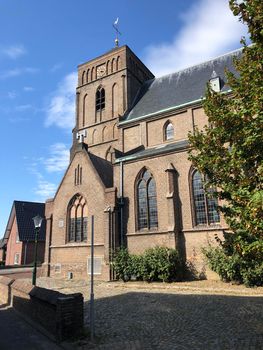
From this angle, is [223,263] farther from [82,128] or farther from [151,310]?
[82,128]

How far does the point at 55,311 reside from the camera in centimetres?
824

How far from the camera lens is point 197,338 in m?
7.75

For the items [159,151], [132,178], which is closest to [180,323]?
[159,151]

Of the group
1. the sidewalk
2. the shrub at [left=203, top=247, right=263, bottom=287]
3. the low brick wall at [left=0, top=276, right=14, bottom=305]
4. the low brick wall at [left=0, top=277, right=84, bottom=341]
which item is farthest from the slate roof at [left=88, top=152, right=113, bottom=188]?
the sidewalk

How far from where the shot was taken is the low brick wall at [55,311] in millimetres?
7961

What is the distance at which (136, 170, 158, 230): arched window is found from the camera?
2159 cm

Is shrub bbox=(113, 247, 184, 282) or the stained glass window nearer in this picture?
shrub bbox=(113, 247, 184, 282)

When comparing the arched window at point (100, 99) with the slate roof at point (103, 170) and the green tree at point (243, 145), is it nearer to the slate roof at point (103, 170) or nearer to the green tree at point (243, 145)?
the slate roof at point (103, 170)

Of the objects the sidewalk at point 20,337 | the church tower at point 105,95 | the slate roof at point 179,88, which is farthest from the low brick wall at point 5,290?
the slate roof at point 179,88

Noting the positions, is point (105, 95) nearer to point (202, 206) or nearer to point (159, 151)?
point (159, 151)

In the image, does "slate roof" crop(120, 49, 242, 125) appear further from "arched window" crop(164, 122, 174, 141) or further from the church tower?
the church tower

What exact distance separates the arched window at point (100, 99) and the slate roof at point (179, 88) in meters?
3.85

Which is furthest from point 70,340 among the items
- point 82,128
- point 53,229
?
point 82,128

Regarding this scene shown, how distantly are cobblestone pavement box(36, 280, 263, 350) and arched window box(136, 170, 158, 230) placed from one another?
6.74 meters
